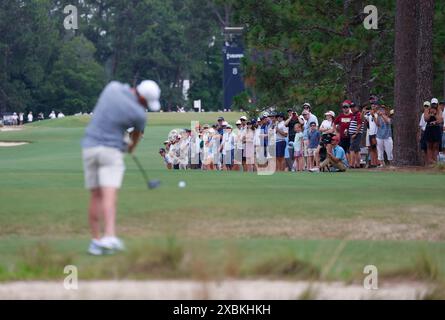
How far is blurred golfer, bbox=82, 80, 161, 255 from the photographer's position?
45.9 feet

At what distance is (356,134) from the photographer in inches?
Answer: 1307

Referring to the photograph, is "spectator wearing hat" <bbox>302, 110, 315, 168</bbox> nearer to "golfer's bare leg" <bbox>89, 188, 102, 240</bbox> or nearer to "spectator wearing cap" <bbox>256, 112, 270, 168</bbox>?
"spectator wearing cap" <bbox>256, 112, 270, 168</bbox>

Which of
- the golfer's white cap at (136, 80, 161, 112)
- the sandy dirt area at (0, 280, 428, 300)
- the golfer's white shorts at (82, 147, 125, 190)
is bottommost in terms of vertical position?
the sandy dirt area at (0, 280, 428, 300)

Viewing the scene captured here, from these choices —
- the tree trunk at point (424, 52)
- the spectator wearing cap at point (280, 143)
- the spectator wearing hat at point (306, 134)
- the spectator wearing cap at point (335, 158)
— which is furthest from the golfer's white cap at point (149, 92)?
the tree trunk at point (424, 52)

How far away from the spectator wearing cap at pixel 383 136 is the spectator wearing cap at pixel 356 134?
585mm

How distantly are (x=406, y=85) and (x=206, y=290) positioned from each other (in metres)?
23.2

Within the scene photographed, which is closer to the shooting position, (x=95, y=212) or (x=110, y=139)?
(x=110, y=139)

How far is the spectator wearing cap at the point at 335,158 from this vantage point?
31078 millimetres

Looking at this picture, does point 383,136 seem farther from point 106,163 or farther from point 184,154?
point 106,163

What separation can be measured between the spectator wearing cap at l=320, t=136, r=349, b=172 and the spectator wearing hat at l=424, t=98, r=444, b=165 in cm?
228

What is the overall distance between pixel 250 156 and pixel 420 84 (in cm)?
512

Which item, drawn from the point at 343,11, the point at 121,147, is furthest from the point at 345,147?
the point at 121,147

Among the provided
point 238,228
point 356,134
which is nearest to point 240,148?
point 356,134

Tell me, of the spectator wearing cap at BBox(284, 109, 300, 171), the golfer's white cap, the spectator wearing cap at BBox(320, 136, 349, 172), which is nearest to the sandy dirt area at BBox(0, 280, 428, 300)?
the golfer's white cap
